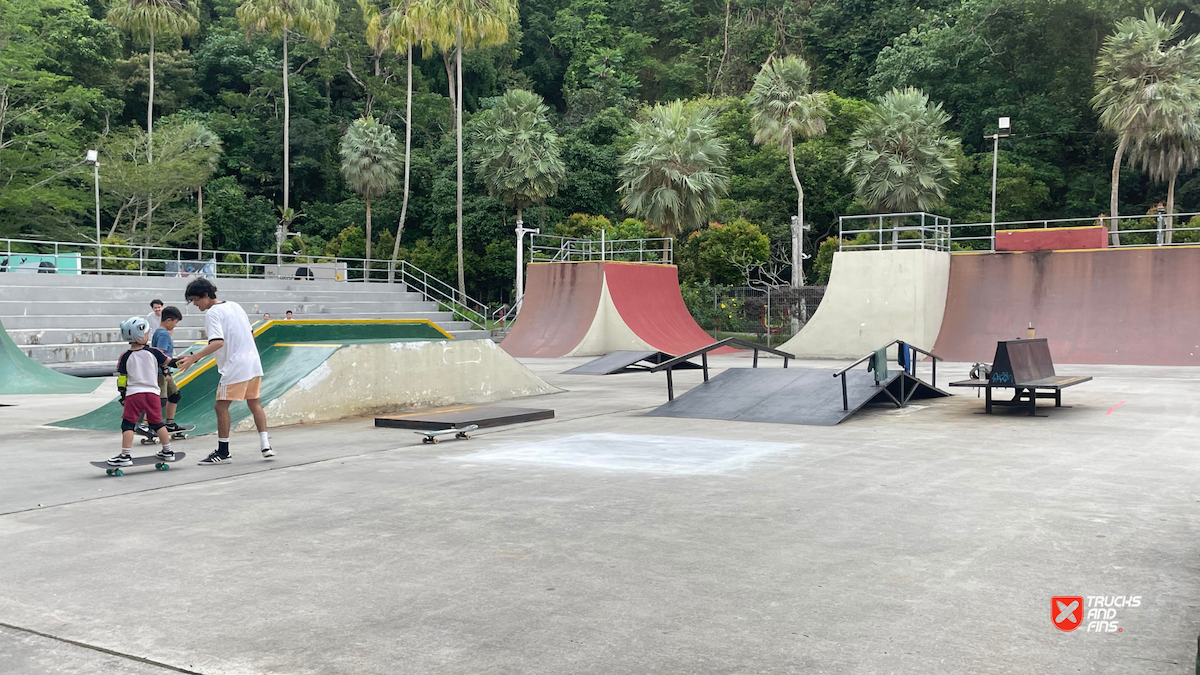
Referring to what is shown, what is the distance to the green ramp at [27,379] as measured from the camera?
1606 cm

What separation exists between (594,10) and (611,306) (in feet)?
133

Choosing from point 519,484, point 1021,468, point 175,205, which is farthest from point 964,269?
point 175,205

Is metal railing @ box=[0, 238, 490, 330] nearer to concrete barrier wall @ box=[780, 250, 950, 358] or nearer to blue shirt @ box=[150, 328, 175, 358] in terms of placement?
concrete barrier wall @ box=[780, 250, 950, 358]

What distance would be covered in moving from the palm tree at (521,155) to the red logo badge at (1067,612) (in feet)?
127

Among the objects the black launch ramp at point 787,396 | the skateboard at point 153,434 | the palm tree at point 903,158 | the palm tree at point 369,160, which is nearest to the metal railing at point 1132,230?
the palm tree at point 903,158

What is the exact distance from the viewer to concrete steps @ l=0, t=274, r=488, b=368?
22.9 meters

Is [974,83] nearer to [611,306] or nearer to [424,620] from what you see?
[611,306]

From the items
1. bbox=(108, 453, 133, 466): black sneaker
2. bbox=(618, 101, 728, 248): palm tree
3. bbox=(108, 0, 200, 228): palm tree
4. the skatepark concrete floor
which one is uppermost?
bbox=(108, 0, 200, 228): palm tree

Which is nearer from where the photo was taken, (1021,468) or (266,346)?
(1021,468)

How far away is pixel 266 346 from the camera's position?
12852 millimetres

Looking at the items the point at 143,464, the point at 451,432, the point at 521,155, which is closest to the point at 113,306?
the point at 451,432

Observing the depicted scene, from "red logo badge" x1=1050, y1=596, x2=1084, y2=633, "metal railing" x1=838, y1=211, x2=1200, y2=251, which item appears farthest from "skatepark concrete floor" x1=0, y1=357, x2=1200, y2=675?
"metal railing" x1=838, y1=211, x2=1200, y2=251

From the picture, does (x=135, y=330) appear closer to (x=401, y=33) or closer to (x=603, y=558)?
(x=603, y=558)

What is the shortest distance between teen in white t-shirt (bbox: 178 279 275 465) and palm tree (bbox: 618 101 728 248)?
29.0 metres
